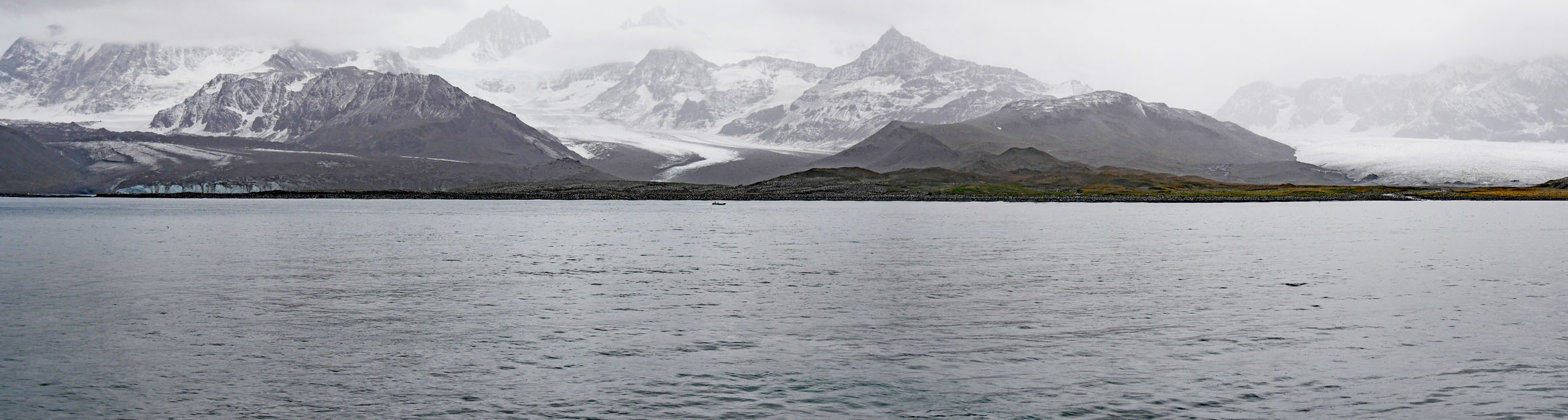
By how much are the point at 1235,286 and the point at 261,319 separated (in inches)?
1363

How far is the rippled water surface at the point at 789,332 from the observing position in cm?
2141

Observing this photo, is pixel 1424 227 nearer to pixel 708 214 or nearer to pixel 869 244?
pixel 869 244

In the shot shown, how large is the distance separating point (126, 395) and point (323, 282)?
24.6 meters

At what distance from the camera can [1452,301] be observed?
37.2 meters

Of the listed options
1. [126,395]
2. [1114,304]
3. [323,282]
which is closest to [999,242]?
[1114,304]

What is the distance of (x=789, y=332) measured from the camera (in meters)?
30.6

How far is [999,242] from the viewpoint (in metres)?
73.8

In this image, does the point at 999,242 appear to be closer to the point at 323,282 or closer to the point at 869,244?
the point at 869,244

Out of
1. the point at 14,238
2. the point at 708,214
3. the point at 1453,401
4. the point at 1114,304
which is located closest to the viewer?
the point at 1453,401

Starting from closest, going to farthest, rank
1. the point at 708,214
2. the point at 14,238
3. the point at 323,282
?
the point at 323,282 < the point at 14,238 < the point at 708,214

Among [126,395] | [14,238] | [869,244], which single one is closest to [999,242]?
[869,244]

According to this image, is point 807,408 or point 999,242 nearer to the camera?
point 807,408

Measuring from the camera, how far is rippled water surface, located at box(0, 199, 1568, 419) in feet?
70.2

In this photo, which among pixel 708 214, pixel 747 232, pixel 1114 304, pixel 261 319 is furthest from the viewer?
pixel 708 214
